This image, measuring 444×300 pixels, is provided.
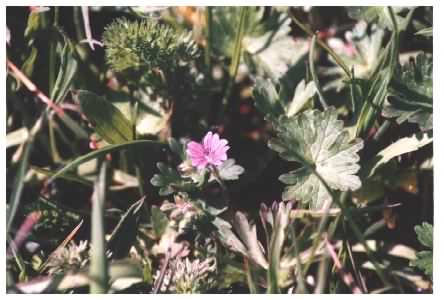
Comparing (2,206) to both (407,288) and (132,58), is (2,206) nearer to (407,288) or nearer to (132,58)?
(132,58)

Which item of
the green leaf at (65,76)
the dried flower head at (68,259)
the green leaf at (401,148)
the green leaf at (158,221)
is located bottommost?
the dried flower head at (68,259)

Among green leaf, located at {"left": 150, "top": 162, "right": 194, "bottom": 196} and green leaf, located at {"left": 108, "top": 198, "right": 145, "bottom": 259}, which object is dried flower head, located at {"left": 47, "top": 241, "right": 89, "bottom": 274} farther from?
green leaf, located at {"left": 150, "top": 162, "right": 194, "bottom": 196}

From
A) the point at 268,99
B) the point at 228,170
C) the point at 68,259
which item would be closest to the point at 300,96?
the point at 268,99

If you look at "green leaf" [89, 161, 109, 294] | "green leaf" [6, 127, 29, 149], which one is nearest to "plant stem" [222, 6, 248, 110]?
"green leaf" [6, 127, 29, 149]

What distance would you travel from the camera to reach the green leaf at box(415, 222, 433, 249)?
5.87ft

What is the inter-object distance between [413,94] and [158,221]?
85 centimetres

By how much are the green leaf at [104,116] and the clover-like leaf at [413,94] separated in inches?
31.3

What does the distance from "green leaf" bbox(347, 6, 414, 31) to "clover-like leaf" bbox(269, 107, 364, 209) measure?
0.41m

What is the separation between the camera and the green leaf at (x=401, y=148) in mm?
1880

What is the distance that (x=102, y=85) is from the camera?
2.17m

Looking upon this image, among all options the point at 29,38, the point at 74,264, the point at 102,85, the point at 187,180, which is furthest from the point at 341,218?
the point at 29,38

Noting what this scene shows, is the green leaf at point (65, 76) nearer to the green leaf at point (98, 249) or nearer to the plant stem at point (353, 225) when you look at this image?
the green leaf at point (98, 249)

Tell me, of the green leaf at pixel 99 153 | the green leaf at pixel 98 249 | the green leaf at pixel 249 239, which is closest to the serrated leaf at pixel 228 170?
the green leaf at pixel 249 239

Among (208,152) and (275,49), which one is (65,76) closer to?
(208,152)
